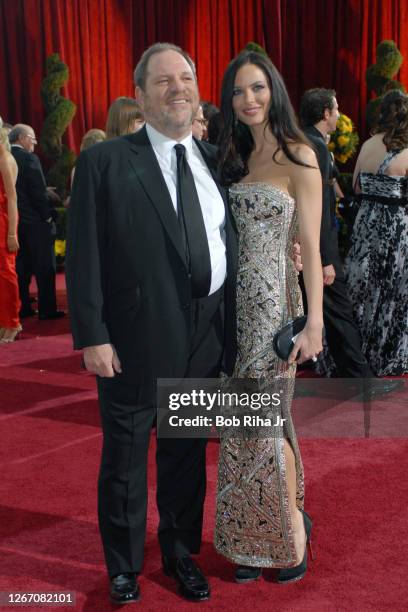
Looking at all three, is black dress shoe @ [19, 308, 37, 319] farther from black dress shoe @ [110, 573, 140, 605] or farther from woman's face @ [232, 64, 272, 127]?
woman's face @ [232, 64, 272, 127]

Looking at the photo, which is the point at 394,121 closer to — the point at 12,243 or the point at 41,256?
the point at 12,243

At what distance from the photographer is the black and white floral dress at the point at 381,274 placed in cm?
465

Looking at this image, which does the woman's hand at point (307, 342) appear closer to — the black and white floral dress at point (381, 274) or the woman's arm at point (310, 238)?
the woman's arm at point (310, 238)

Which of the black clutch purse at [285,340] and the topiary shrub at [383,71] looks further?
the topiary shrub at [383,71]

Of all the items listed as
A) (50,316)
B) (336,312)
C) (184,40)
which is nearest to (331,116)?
(336,312)

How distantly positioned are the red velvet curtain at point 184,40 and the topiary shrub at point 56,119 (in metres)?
0.49

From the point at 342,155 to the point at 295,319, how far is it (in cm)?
686

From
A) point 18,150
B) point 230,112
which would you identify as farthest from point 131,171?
point 18,150

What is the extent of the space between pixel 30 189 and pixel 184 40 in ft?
16.8

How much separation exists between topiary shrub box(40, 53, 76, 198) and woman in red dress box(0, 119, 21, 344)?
3.97 metres

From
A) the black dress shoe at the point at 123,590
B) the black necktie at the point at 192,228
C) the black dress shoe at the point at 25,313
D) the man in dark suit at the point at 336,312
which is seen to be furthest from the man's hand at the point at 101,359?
the black dress shoe at the point at 25,313

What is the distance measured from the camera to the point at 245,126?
2.52m

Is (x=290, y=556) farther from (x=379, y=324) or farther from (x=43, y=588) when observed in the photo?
(x=379, y=324)

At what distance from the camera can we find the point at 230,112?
2469 millimetres
